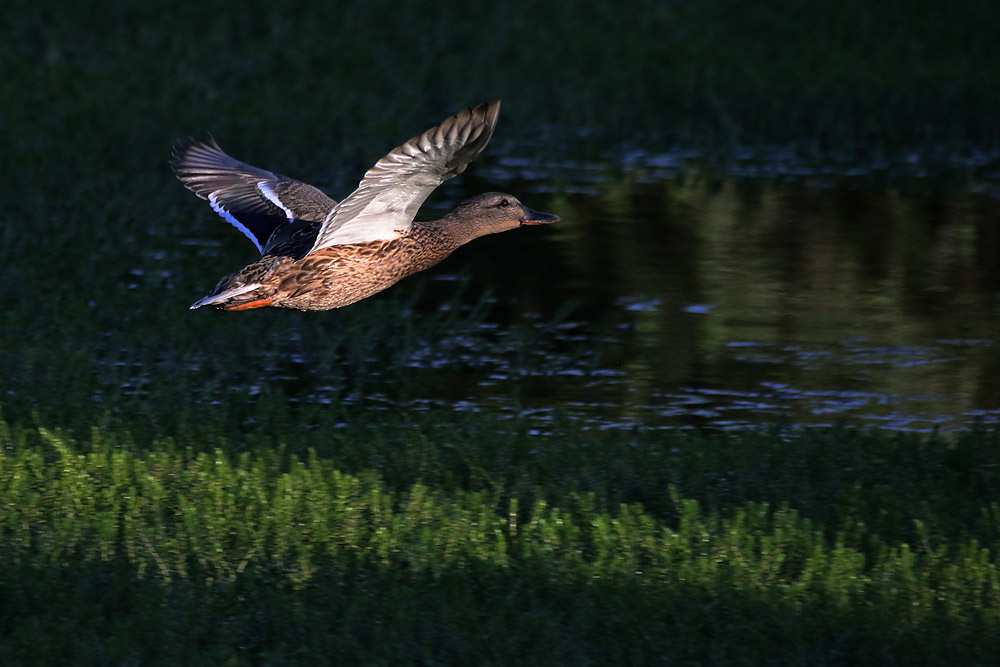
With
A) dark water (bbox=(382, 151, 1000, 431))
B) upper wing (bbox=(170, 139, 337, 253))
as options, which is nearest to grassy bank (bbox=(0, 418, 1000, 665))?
dark water (bbox=(382, 151, 1000, 431))

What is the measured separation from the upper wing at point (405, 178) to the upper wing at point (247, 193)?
0.69 meters

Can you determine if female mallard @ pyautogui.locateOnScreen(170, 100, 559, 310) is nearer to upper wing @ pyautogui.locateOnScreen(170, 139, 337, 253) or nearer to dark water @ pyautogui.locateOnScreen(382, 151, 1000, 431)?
upper wing @ pyautogui.locateOnScreen(170, 139, 337, 253)

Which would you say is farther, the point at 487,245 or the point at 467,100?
the point at 467,100

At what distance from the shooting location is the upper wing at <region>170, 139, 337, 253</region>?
7801 mm

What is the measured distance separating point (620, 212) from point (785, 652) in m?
7.27

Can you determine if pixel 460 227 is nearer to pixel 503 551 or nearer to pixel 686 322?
pixel 503 551

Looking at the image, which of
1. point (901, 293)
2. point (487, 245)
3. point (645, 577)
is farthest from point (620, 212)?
point (645, 577)

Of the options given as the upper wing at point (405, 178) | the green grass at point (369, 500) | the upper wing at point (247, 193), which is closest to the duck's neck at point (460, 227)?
the upper wing at point (405, 178)

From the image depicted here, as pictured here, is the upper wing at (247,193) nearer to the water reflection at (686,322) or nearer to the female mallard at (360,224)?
the female mallard at (360,224)

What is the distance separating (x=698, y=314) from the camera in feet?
31.4

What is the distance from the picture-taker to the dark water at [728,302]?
8.10m

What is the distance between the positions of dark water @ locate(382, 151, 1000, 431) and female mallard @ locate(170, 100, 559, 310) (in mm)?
1011

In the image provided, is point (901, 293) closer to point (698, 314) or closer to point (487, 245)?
point (698, 314)

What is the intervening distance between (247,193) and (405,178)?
1.84 meters
